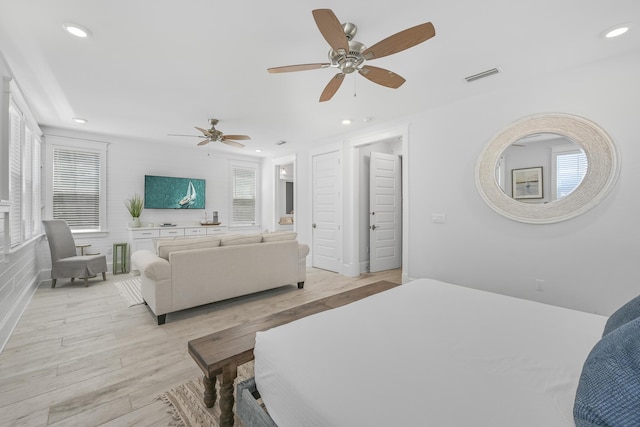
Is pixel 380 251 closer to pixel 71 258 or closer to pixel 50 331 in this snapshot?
pixel 50 331

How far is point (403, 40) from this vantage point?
181 cm

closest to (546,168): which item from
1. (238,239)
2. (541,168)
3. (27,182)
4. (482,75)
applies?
(541,168)

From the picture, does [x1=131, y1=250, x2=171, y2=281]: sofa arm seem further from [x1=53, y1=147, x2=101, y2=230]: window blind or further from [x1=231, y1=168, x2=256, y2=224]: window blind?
[x1=231, y1=168, x2=256, y2=224]: window blind

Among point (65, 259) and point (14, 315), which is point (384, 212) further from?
point (65, 259)

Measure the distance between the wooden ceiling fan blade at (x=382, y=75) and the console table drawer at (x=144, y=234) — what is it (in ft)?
16.8

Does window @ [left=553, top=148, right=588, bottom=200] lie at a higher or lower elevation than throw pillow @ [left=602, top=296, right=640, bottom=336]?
higher

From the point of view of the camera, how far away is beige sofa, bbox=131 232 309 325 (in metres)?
2.95

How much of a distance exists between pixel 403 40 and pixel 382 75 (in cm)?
47

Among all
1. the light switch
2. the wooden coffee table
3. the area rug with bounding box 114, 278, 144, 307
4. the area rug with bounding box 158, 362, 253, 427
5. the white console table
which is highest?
the light switch

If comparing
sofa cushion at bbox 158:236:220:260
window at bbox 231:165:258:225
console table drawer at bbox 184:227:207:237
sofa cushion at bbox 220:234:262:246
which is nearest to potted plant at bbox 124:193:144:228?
console table drawer at bbox 184:227:207:237

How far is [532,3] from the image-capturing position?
1915 millimetres

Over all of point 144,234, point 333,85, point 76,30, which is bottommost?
point 144,234

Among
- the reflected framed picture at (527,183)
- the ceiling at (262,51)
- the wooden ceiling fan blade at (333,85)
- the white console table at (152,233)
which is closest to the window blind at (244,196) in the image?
the white console table at (152,233)

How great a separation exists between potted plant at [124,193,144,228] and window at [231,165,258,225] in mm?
2038
